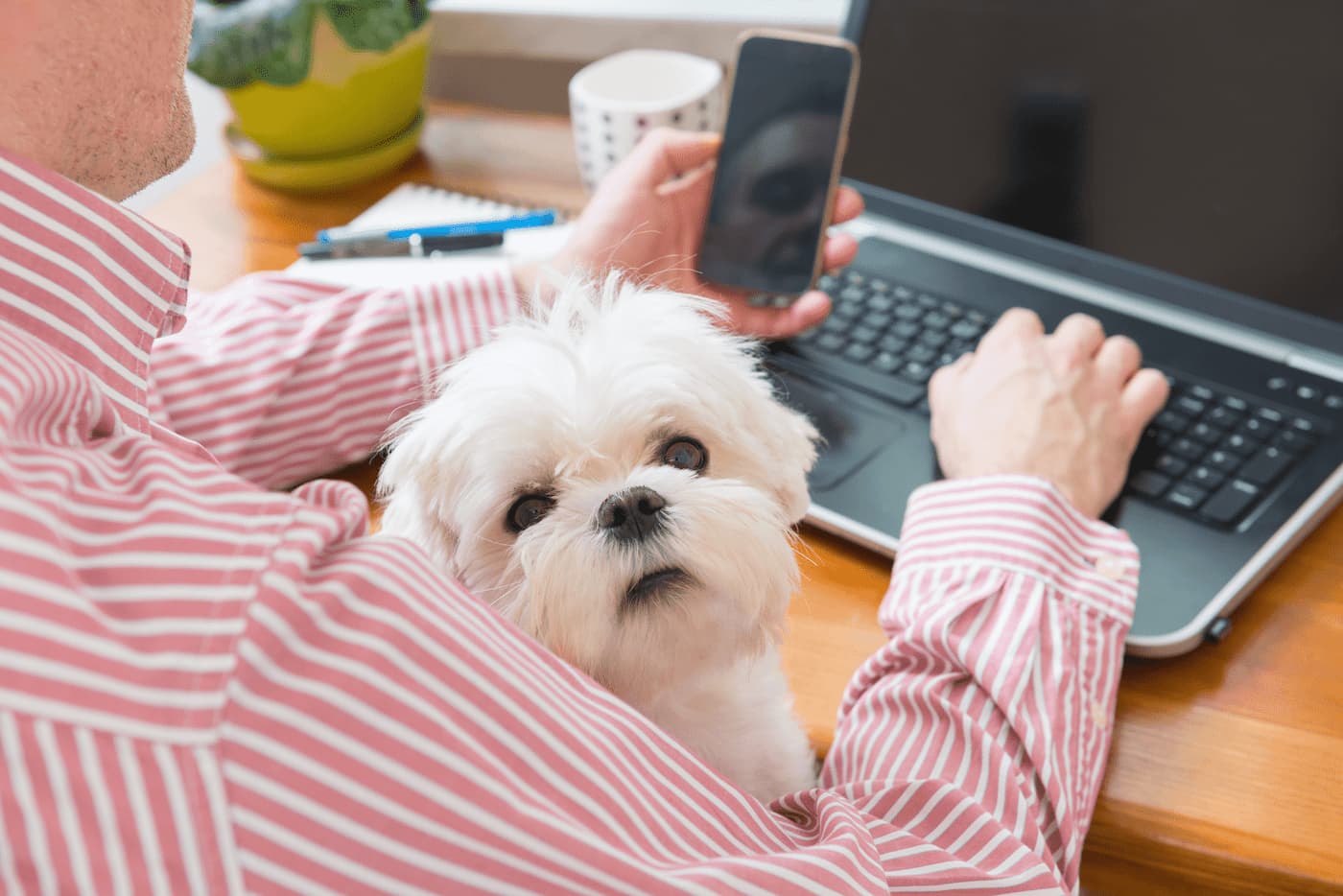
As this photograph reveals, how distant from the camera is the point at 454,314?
103cm

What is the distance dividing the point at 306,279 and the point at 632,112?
0.39 metres

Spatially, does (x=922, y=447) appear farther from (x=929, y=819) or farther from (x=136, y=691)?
(x=136, y=691)

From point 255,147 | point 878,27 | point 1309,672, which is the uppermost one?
point 878,27

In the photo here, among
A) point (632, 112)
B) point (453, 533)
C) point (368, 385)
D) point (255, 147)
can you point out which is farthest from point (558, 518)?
point (255, 147)

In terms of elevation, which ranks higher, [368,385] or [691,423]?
[691,423]

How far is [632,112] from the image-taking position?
119cm

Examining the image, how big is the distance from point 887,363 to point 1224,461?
29 centimetres

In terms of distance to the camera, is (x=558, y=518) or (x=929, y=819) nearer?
(x=929, y=819)

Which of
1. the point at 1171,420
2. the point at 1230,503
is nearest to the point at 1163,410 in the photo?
the point at 1171,420

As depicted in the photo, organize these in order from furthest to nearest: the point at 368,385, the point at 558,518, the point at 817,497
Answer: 1. the point at 368,385
2. the point at 817,497
3. the point at 558,518

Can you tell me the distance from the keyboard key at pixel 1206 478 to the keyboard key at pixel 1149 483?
0.02 m

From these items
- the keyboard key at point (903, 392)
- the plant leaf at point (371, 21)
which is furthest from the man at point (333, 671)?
the plant leaf at point (371, 21)

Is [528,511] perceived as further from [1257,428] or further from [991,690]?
[1257,428]

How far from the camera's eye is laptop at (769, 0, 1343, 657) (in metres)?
0.83
